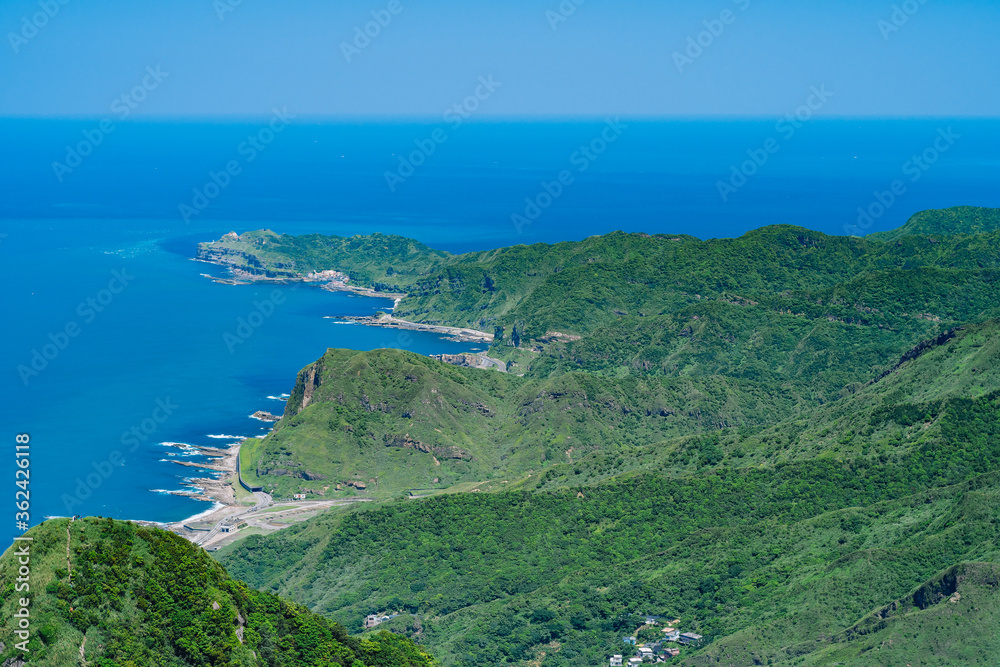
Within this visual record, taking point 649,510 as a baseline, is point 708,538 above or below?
below

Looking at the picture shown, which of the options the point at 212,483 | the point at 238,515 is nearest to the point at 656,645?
the point at 238,515

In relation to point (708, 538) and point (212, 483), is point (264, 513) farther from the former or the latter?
point (708, 538)

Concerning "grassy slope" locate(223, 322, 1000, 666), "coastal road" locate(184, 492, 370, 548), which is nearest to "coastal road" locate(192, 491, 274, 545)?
"coastal road" locate(184, 492, 370, 548)

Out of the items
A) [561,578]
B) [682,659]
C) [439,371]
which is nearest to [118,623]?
[682,659]

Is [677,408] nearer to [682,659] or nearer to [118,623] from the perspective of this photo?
[682,659]

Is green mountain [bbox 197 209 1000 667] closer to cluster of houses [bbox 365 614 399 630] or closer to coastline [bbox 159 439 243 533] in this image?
cluster of houses [bbox 365 614 399 630]

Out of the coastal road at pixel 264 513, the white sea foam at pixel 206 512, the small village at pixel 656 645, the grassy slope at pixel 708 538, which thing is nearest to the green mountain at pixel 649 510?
the grassy slope at pixel 708 538

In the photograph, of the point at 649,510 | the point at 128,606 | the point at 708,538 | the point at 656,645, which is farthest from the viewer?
the point at 649,510
